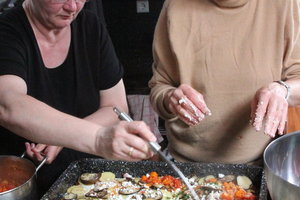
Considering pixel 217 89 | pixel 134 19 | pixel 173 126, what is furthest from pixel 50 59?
pixel 134 19

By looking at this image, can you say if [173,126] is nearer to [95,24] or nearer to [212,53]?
[212,53]

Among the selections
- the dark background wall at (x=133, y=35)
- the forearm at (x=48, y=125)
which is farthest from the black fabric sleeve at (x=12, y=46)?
the dark background wall at (x=133, y=35)

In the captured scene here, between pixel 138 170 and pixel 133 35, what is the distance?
2.07 metres

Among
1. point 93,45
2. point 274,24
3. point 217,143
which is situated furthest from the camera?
point 93,45

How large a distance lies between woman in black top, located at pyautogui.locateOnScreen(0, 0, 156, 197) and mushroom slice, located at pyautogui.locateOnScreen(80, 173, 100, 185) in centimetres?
16

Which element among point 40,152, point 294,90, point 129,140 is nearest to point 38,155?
point 40,152

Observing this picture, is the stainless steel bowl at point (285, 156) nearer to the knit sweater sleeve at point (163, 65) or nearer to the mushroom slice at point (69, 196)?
the knit sweater sleeve at point (163, 65)

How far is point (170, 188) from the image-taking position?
1.35 m

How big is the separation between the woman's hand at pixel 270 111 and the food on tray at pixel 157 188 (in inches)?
10.4

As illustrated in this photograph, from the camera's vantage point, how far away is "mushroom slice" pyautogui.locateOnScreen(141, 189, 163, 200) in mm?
1303

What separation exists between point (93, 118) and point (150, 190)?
400 mm

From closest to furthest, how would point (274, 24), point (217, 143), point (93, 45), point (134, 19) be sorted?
point (274, 24)
point (217, 143)
point (93, 45)
point (134, 19)

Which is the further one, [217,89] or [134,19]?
[134,19]

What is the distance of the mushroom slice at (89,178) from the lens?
Result: 4.58 feet
